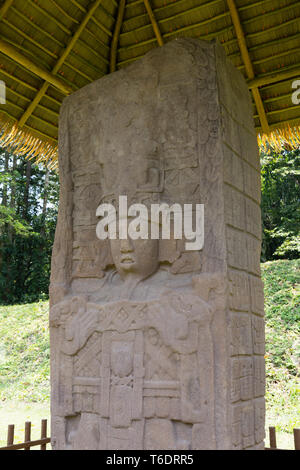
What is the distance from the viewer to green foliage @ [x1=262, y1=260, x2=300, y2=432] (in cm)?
740

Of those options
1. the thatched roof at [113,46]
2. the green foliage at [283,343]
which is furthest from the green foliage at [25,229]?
the thatched roof at [113,46]

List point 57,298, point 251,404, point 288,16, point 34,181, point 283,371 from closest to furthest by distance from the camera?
point 251,404 < point 57,298 < point 288,16 < point 283,371 < point 34,181

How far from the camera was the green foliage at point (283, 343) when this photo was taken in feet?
24.3

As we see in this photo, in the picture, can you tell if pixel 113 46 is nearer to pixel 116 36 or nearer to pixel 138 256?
pixel 116 36

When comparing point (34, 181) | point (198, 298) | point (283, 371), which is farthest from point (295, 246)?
point (198, 298)

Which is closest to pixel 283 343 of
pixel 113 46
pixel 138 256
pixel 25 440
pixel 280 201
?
pixel 25 440

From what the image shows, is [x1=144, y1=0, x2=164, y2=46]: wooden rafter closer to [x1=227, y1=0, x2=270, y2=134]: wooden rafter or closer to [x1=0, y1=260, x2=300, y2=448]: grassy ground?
[x1=227, y1=0, x2=270, y2=134]: wooden rafter

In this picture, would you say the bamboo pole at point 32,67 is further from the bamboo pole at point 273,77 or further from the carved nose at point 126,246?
the carved nose at point 126,246

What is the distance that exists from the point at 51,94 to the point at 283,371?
5.92m

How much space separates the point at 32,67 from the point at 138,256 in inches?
94.0

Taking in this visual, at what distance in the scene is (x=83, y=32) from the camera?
5.23 meters

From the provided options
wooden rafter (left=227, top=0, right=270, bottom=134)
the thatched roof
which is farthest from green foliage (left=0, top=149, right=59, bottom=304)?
wooden rafter (left=227, top=0, right=270, bottom=134)

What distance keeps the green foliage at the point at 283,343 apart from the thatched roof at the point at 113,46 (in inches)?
171

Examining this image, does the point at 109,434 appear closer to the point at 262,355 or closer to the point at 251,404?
the point at 251,404
